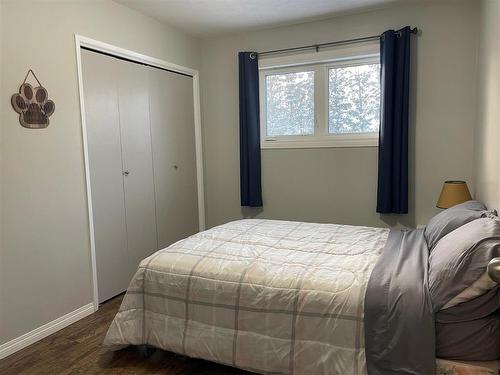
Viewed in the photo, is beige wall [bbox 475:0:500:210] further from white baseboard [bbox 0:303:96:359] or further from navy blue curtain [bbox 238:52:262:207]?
white baseboard [bbox 0:303:96:359]

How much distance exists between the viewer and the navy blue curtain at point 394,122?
10.5ft

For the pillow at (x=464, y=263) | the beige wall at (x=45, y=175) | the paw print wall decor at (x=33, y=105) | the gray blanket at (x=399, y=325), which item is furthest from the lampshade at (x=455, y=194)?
the paw print wall decor at (x=33, y=105)

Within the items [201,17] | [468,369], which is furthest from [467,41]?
[468,369]

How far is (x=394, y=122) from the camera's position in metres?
3.28

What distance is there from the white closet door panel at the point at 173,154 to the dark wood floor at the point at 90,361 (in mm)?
1410

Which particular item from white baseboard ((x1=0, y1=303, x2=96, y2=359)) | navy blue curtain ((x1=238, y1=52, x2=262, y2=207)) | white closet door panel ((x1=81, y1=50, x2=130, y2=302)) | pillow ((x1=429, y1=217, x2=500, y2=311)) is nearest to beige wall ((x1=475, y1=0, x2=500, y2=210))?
pillow ((x1=429, y1=217, x2=500, y2=311))

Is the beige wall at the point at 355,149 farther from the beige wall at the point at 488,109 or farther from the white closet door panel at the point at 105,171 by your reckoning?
the white closet door panel at the point at 105,171

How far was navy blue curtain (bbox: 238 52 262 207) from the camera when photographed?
12.6ft

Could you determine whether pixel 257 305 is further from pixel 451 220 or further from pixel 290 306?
pixel 451 220

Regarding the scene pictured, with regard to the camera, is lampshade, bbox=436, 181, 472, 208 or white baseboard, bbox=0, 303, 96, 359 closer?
white baseboard, bbox=0, 303, 96, 359

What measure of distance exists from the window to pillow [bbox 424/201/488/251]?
1358mm

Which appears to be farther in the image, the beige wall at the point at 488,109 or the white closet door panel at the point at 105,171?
the white closet door panel at the point at 105,171

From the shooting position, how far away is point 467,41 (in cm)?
309

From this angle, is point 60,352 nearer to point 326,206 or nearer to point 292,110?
point 326,206
